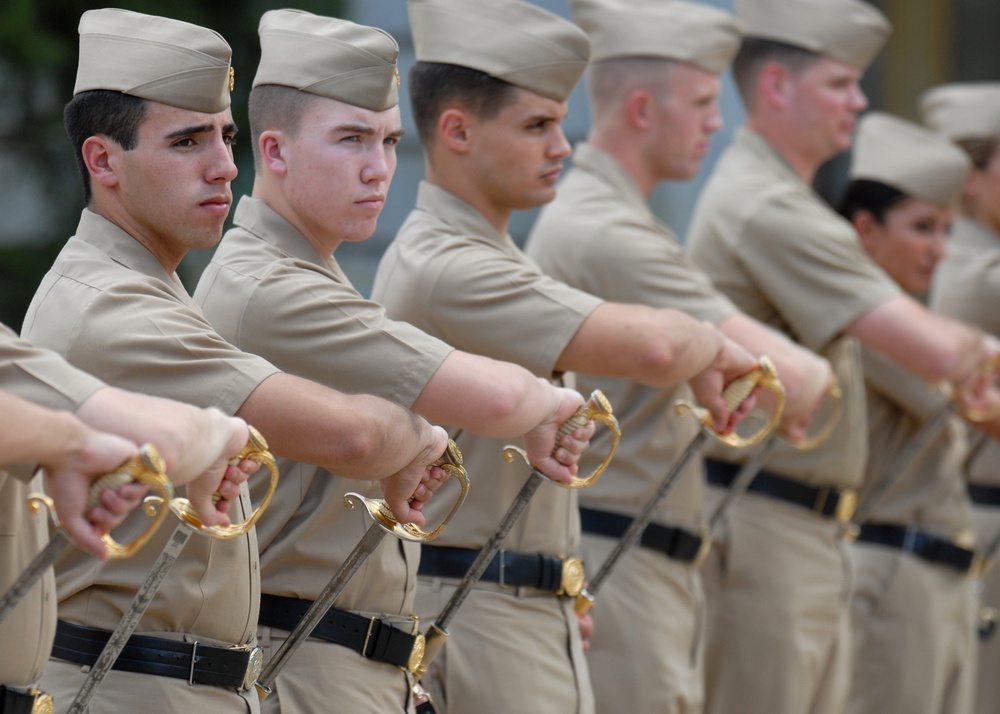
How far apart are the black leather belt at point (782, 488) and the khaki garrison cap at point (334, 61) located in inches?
75.9

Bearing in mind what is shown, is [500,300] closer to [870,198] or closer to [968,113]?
[870,198]

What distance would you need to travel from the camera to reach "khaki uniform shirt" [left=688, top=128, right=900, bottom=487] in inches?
173

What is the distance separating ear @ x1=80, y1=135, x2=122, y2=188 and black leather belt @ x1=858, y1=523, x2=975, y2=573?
3135mm

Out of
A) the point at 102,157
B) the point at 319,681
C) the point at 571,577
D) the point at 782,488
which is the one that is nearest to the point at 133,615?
the point at 319,681

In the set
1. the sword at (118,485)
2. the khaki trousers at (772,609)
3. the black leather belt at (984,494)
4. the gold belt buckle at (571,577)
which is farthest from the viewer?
the black leather belt at (984,494)

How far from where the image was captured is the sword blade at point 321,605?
2762mm

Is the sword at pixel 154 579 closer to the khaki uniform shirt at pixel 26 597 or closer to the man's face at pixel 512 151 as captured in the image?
the khaki uniform shirt at pixel 26 597

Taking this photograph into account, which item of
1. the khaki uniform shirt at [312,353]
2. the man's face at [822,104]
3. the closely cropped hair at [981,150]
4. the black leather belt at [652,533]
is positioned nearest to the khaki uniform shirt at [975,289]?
the closely cropped hair at [981,150]

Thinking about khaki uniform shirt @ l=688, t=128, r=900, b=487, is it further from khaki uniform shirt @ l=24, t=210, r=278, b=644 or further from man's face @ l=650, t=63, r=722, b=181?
khaki uniform shirt @ l=24, t=210, r=278, b=644

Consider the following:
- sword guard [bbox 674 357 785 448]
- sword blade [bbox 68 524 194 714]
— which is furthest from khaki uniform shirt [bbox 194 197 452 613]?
sword guard [bbox 674 357 785 448]

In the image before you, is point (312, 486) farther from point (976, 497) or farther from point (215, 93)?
point (976, 497)

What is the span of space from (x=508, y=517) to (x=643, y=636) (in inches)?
38.9

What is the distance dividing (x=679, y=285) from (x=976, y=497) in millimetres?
2362

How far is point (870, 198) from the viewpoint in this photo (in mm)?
5242
